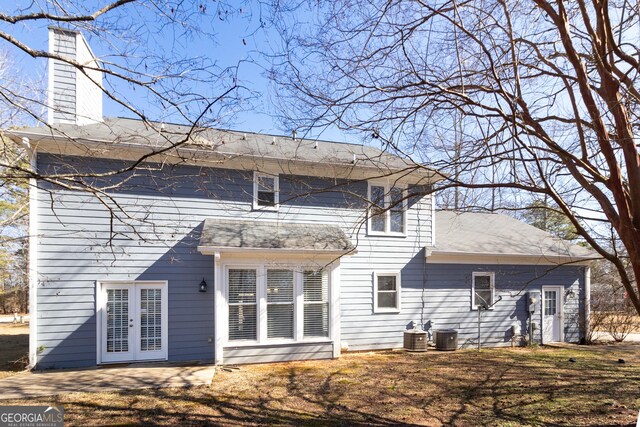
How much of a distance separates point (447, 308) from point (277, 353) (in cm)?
553

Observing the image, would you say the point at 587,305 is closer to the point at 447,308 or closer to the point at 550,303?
the point at 550,303

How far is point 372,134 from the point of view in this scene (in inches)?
198

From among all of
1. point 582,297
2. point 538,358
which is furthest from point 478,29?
point 582,297

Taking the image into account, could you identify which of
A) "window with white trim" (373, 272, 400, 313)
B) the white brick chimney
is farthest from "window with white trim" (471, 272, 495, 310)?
the white brick chimney

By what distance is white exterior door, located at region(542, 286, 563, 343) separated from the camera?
13.4 metres

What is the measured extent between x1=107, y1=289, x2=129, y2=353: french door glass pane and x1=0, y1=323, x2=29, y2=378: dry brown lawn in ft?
5.82

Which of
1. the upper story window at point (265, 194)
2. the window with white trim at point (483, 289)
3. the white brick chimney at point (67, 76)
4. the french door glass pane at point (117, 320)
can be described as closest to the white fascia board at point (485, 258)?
the window with white trim at point (483, 289)

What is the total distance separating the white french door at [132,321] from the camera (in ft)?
29.7

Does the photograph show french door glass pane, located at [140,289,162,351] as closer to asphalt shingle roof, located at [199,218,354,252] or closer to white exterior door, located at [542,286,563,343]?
asphalt shingle roof, located at [199,218,354,252]

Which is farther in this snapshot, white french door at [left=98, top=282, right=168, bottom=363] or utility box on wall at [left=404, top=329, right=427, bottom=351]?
utility box on wall at [left=404, top=329, right=427, bottom=351]

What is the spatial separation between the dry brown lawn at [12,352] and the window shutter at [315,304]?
20.4 ft

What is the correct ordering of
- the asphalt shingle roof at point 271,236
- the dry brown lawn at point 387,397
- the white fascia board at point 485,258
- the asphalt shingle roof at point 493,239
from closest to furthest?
the dry brown lawn at point 387,397
the asphalt shingle roof at point 271,236
the white fascia board at point 485,258
the asphalt shingle roof at point 493,239

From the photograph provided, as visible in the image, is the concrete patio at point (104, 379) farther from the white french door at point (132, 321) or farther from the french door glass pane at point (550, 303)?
the french door glass pane at point (550, 303)

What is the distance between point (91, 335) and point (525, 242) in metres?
13.1
